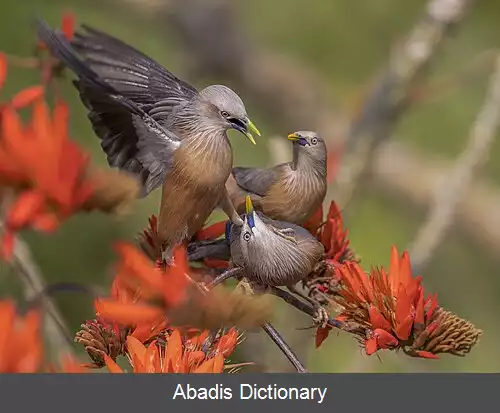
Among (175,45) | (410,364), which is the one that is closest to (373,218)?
(175,45)

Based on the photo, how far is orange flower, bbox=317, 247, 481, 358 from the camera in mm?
315

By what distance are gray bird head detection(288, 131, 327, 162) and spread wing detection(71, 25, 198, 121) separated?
5cm

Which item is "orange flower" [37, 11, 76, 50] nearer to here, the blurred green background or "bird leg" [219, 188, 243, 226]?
"bird leg" [219, 188, 243, 226]

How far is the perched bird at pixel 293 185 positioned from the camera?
35 centimetres

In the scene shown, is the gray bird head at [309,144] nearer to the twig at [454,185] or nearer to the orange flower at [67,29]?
the orange flower at [67,29]

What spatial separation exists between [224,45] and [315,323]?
0.83 metres

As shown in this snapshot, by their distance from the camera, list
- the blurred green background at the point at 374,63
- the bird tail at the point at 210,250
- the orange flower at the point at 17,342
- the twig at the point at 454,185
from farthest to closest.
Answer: the blurred green background at the point at 374,63 → the twig at the point at 454,185 → the bird tail at the point at 210,250 → the orange flower at the point at 17,342

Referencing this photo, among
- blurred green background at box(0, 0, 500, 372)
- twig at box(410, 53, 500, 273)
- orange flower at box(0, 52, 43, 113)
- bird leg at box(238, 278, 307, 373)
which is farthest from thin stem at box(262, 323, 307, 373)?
blurred green background at box(0, 0, 500, 372)

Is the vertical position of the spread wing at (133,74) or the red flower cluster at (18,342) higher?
the spread wing at (133,74)

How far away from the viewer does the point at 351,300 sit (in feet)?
1.08

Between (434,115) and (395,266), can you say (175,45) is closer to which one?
(434,115)

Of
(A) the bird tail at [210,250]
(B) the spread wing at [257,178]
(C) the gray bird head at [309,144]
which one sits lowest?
(A) the bird tail at [210,250]

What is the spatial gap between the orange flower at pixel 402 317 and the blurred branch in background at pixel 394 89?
12.1 inches

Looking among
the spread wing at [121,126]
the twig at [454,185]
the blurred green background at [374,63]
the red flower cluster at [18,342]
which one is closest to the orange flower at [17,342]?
the red flower cluster at [18,342]
